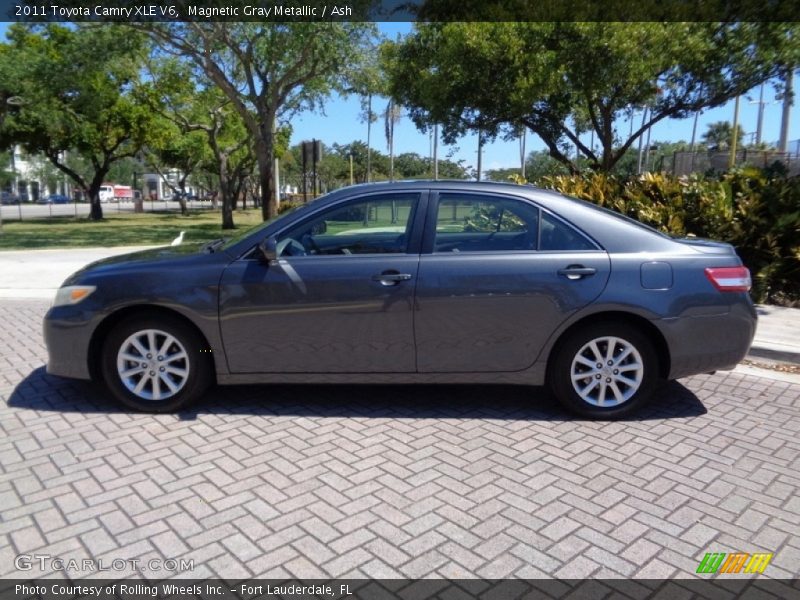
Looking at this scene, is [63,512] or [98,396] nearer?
[63,512]

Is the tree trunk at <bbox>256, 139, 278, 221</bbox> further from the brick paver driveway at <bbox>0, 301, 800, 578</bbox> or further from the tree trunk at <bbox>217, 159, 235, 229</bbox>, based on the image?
the brick paver driveway at <bbox>0, 301, 800, 578</bbox>

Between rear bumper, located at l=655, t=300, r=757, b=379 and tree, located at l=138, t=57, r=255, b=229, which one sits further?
tree, located at l=138, t=57, r=255, b=229

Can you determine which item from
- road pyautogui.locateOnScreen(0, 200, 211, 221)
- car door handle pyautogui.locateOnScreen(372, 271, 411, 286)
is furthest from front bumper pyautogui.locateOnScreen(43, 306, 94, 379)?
road pyautogui.locateOnScreen(0, 200, 211, 221)

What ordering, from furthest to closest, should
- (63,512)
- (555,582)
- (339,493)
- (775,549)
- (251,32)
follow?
1. (251,32)
2. (339,493)
3. (63,512)
4. (775,549)
5. (555,582)

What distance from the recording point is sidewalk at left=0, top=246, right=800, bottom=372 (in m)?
6.32

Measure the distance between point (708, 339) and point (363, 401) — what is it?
252cm

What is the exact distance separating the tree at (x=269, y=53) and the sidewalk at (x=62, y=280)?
557cm

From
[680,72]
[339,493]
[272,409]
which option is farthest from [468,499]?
[680,72]

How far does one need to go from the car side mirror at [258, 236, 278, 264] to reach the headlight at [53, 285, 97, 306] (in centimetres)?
121

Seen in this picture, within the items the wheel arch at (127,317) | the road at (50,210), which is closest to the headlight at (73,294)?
the wheel arch at (127,317)

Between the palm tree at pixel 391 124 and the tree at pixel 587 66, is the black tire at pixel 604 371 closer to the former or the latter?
the tree at pixel 587 66

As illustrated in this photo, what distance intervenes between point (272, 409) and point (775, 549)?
3214 millimetres

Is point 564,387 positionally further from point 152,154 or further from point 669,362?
point 152,154

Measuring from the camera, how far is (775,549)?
297 centimetres
